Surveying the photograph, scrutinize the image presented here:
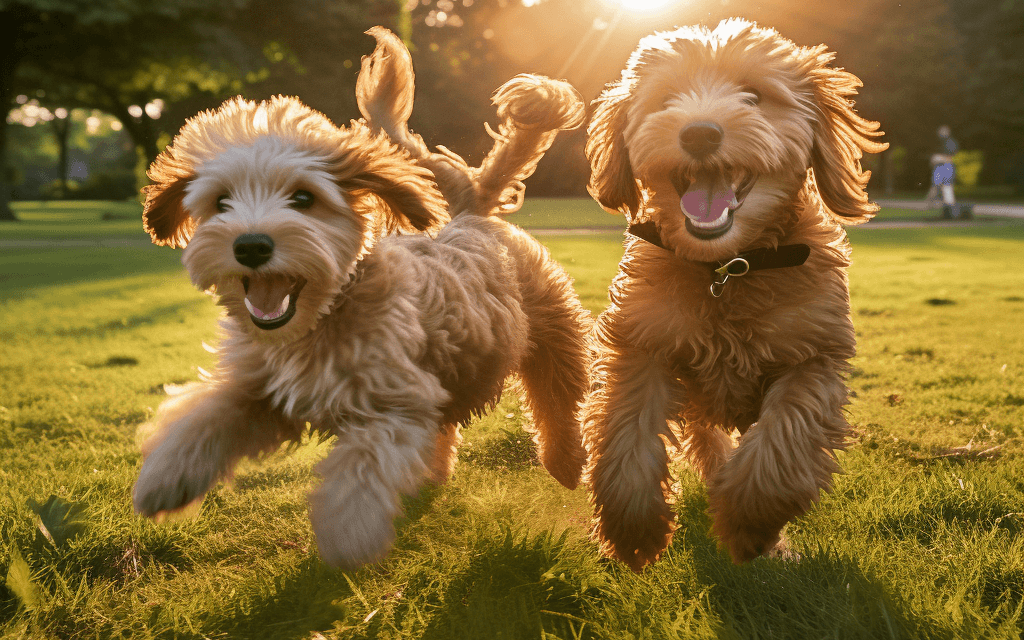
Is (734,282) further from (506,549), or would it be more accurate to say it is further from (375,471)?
(375,471)

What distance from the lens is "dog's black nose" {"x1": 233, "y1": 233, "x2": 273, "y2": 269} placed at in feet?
9.11

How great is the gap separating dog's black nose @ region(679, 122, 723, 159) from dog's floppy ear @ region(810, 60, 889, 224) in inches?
22.3

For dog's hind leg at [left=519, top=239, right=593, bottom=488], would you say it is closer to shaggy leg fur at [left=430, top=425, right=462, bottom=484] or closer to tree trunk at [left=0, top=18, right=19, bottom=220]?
shaggy leg fur at [left=430, top=425, right=462, bottom=484]

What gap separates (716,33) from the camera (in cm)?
326

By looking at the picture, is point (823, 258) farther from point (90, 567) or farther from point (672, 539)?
point (90, 567)

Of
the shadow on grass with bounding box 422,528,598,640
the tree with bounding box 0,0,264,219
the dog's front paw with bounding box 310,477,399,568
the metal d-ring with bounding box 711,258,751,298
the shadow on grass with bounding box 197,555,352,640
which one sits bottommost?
the shadow on grass with bounding box 197,555,352,640

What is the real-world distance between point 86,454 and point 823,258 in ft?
12.2

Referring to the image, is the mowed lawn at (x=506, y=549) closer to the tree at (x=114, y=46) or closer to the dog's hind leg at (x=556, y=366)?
the dog's hind leg at (x=556, y=366)

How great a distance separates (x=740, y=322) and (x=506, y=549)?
1.21 m

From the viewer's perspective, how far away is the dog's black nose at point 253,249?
9.11 ft

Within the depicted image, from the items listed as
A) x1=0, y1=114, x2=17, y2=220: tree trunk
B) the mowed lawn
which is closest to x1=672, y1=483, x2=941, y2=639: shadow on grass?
the mowed lawn

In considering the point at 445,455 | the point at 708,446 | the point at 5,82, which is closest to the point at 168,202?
the point at 445,455

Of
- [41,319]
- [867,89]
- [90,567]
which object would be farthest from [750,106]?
[867,89]

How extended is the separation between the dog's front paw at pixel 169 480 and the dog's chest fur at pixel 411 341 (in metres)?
0.38
